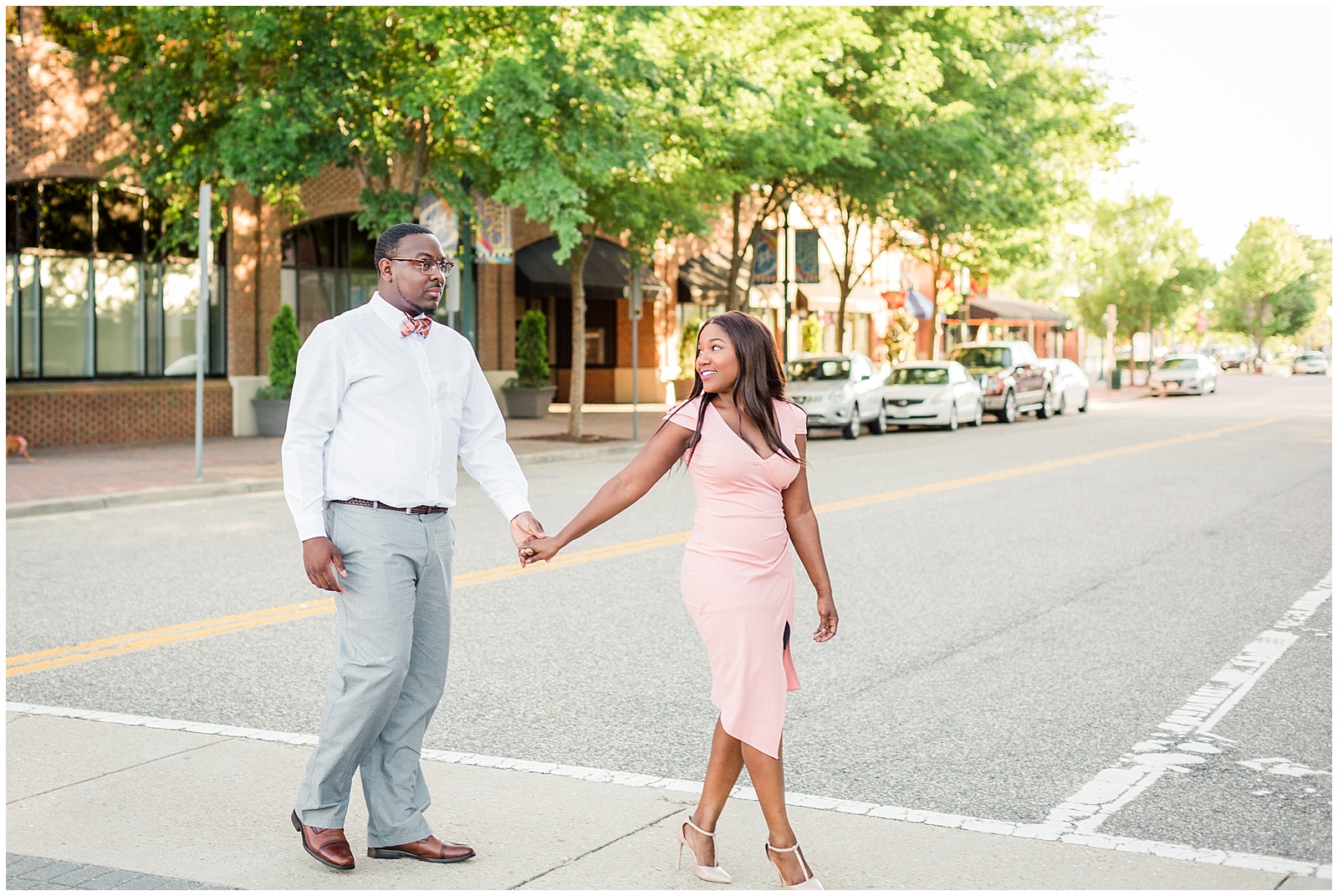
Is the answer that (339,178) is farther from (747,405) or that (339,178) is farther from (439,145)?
(747,405)

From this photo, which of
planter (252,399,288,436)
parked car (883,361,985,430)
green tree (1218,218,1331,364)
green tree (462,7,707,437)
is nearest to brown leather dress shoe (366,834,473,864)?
green tree (462,7,707,437)

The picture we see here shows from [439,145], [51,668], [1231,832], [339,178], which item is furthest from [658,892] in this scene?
[339,178]

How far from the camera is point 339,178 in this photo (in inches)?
1059

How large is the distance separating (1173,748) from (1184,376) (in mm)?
47050

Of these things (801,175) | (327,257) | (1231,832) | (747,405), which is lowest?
(1231,832)

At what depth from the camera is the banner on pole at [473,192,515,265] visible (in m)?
23.0

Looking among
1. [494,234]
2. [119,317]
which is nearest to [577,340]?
[494,234]

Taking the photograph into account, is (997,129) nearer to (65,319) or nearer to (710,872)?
(65,319)

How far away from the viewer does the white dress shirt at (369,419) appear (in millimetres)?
4301

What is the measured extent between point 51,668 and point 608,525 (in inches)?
244

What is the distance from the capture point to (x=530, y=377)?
30906 mm

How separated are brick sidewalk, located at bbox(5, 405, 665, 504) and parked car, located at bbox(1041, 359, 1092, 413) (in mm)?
12558

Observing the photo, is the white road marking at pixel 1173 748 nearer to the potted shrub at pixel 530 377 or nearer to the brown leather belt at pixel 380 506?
the brown leather belt at pixel 380 506

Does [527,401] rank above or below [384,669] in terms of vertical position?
above
